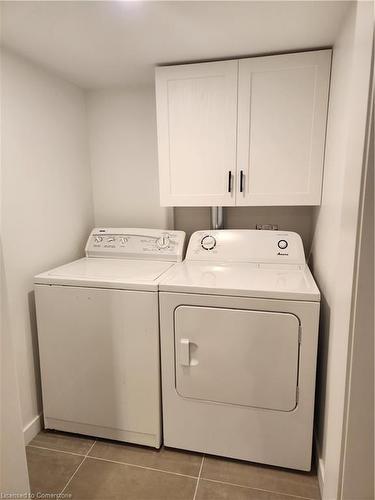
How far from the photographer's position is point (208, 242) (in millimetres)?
1977

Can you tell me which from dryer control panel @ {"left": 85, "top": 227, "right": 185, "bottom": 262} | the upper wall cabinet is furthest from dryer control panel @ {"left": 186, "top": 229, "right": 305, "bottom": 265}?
the upper wall cabinet

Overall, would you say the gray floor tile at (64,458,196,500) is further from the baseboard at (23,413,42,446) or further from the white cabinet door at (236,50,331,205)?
the white cabinet door at (236,50,331,205)

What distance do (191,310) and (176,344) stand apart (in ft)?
0.66

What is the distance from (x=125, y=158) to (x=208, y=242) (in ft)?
3.07

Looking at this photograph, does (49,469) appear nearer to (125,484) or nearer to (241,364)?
(125,484)

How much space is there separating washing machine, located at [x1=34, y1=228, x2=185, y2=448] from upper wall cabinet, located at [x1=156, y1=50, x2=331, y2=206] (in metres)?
0.64

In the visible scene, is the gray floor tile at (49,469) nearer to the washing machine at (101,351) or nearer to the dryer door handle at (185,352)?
the washing machine at (101,351)

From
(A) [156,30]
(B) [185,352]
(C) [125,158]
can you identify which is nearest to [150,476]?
(B) [185,352]

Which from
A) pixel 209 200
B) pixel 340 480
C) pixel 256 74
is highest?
pixel 256 74

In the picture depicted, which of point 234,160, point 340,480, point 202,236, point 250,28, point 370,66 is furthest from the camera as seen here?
point 202,236

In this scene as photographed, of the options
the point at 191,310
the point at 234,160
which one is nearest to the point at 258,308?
the point at 191,310

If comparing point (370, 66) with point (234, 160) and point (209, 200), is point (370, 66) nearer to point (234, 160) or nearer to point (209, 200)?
point (234, 160)

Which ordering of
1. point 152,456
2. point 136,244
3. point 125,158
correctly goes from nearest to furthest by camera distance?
point 152,456
point 136,244
point 125,158

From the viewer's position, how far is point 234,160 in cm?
178
